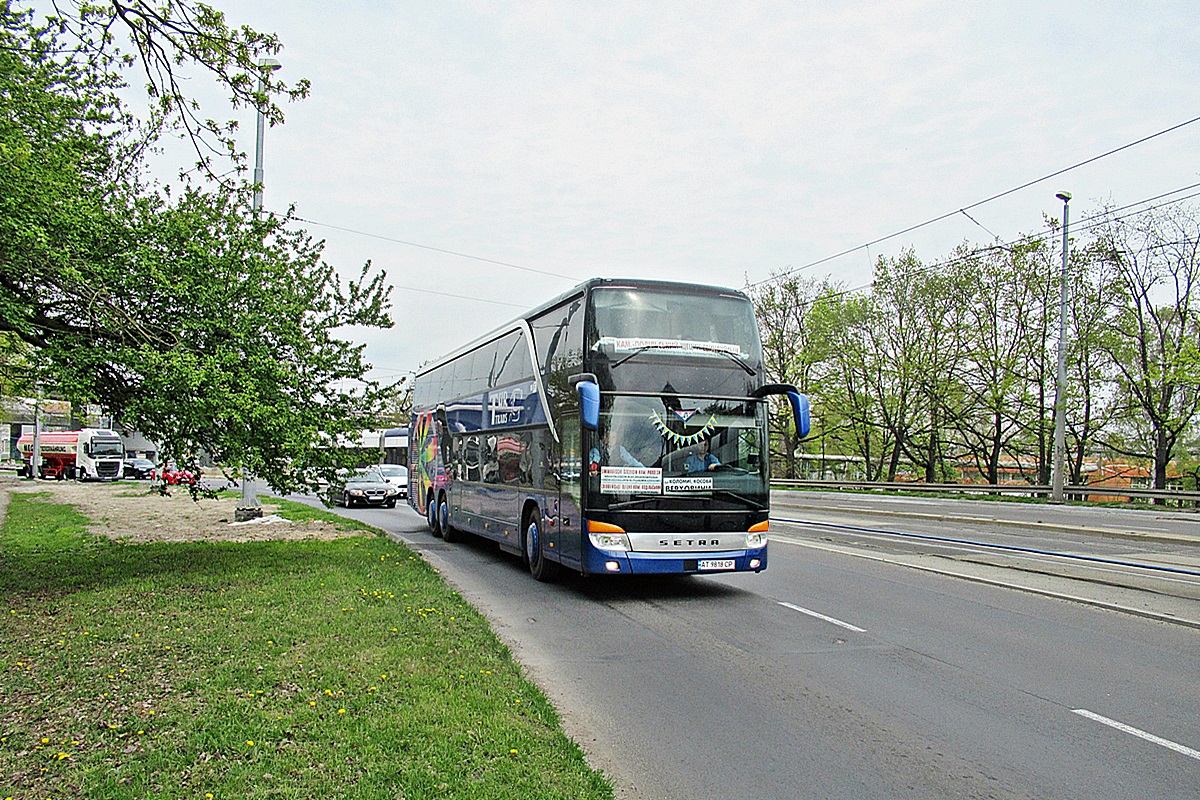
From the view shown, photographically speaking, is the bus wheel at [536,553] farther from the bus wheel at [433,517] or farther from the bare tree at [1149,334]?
the bare tree at [1149,334]

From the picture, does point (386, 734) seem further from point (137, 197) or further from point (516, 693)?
point (137, 197)

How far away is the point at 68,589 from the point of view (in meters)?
10.6

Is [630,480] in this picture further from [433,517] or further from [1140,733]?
[433,517]

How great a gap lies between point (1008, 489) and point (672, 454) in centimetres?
2860

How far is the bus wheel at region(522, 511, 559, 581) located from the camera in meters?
12.7

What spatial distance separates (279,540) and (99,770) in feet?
41.1

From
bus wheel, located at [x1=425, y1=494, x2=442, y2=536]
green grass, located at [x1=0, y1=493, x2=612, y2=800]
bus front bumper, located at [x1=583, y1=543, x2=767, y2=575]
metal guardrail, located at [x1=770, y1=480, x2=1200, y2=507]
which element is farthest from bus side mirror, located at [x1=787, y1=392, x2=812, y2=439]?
metal guardrail, located at [x1=770, y1=480, x2=1200, y2=507]

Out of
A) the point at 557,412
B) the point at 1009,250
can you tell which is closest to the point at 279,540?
the point at 557,412

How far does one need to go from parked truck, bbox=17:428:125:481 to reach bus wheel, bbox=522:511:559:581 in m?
56.1

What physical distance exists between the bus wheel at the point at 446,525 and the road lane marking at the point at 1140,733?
45.7 feet

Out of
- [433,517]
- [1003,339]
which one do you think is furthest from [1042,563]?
[1003,339]

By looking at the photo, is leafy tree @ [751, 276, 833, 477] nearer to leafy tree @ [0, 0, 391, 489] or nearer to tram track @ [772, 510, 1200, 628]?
tram track @ [772, 510, 1200, 628]

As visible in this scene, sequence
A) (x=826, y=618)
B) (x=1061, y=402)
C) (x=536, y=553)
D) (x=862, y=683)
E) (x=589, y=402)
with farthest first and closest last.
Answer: (x=1061, y=402), (x=536, y=553), (x=589, y=402), (x=826, y=618), (x=862, y=683)

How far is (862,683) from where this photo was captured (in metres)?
7.04
